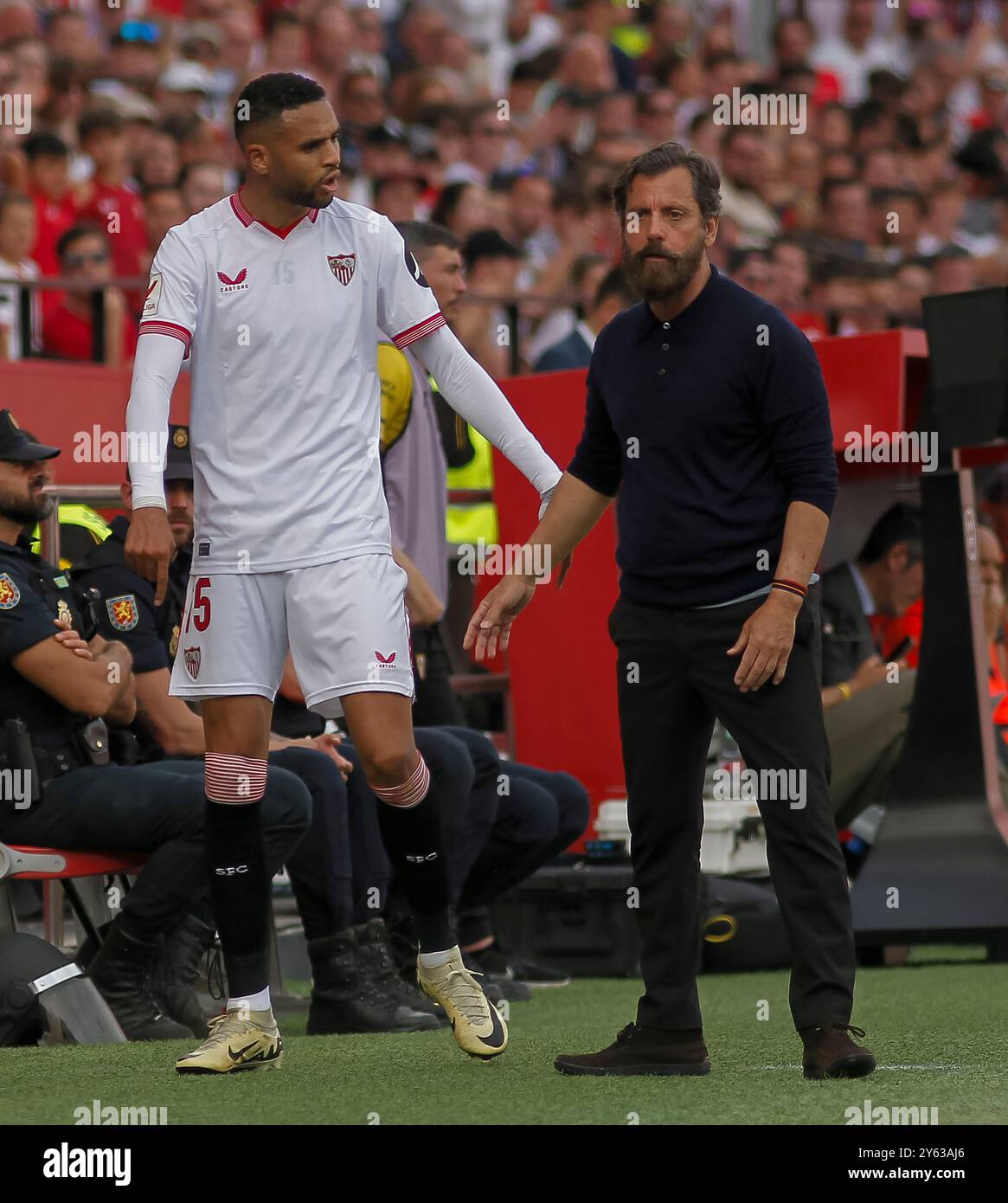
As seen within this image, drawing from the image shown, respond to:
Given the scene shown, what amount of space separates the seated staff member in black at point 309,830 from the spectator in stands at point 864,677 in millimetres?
2537

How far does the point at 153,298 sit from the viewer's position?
4.76m

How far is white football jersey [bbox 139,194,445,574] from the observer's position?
4770mm

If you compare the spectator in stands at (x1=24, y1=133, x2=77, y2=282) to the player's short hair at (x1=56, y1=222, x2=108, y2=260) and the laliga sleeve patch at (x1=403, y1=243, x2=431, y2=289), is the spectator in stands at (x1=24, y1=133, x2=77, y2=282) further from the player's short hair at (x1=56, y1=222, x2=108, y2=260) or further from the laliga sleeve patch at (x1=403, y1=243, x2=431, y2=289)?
the laliga sleeve patch at (x1=403, y1=243, x2=431, y2=289)

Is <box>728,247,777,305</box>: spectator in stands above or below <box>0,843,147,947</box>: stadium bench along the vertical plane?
above

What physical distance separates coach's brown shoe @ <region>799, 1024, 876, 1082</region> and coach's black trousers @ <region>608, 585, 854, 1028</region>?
3 centimetres

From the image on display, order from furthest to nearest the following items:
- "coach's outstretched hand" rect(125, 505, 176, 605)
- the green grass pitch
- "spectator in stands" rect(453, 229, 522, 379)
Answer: "spectator in stands" rect(453, 229, 522, 379) → "coach's outstretched hand" rect(125, 505, 176, 605) → the green grass pitch

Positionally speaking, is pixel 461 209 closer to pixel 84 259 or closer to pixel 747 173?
pixel 84 259

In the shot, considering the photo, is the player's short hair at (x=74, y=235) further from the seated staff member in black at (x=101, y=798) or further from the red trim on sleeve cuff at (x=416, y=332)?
the red trim on sleeve cuff at (x=416, y=332)

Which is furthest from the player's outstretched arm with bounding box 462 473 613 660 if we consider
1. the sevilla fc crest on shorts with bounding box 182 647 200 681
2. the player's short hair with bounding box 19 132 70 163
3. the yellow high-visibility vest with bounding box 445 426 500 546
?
the player's short hair with bounding box 19 132 70 163

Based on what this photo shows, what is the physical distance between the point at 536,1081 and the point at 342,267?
74.4 inches

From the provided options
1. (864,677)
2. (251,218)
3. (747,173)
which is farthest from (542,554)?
(747,173)

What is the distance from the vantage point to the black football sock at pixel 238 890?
191 inches
